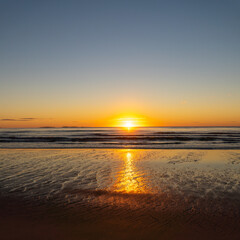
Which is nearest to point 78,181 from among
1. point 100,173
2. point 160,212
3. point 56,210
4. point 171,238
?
point 100,173

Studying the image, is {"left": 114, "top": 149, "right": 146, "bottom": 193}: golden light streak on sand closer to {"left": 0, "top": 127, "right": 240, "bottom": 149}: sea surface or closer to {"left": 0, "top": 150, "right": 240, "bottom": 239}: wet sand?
{"left": 0, "top": 150, "right": 240, "bottom": 239}: wet sand

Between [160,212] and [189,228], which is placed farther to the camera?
[160,212]

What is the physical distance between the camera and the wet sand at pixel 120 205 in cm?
489

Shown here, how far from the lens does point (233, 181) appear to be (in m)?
9.32

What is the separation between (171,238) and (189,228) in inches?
27.5

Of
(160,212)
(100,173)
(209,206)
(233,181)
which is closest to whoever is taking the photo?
(160,212)

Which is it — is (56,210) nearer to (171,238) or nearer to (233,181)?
(171,238)

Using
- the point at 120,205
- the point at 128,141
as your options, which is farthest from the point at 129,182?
the point at 128,141

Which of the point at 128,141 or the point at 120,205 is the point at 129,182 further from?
the point at 128,141

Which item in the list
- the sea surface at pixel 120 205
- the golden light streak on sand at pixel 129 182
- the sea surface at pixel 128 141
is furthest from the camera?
the sea surface at pixel 128 141

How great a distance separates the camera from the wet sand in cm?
489

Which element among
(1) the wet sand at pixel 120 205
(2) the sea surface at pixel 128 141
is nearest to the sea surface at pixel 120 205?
(1) the wet sand at pixel 120 205

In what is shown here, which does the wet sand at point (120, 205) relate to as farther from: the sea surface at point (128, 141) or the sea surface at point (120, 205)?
the sea surface at point (128, 141)

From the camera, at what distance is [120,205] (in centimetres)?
643
